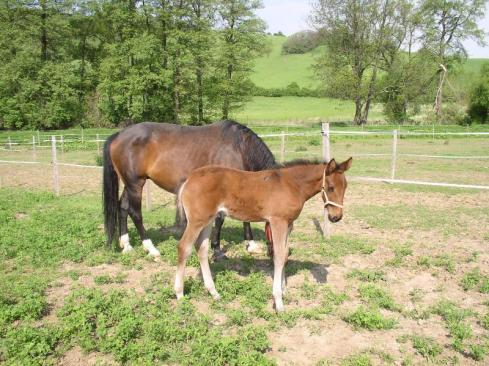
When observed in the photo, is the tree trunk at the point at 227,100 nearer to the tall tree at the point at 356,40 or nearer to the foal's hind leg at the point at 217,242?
the tall tree at the point at 356,40

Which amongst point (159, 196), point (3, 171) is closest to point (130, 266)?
point (159, 196)

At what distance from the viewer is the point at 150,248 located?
220 inches

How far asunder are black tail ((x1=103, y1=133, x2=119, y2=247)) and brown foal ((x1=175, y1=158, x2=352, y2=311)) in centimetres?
217

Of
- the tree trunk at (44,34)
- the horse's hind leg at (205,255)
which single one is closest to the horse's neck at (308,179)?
the horse's hind leg at (205,255)

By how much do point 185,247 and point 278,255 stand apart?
99 centimetres

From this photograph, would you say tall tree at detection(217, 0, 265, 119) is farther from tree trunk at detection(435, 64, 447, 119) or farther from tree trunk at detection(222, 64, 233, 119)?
tree trunk at detection(435, 64, 447, 119)

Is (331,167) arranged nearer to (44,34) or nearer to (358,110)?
(44,34)

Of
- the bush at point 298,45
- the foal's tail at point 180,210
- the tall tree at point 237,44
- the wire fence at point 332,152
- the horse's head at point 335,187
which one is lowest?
the wire fence at point 332,152

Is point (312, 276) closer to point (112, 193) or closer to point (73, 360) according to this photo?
point (73, 360)

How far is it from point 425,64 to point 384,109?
548 centimetres

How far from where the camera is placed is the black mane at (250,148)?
5422 mm

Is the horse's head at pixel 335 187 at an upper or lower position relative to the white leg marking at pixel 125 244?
upper

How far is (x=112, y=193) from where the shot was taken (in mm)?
6027

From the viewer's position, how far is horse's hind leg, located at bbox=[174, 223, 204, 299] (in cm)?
401
